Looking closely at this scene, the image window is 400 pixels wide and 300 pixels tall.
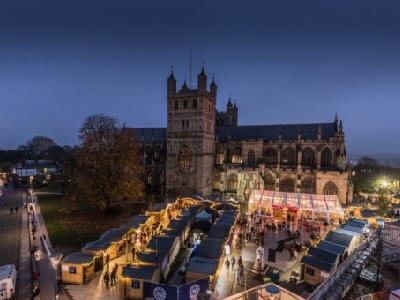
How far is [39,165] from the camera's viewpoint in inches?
2594

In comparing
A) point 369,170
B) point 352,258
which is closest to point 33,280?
point 352,258

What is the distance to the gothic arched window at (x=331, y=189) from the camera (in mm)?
35938

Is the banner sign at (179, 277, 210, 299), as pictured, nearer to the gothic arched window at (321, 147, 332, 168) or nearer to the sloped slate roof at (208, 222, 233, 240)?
the sloped slate roof at (208, 222, 233, 240)

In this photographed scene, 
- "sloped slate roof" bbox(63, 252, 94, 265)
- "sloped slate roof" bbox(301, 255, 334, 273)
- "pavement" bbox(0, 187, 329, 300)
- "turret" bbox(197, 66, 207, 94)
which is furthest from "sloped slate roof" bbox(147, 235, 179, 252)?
"turret" bbox(197, 66, 207, 94)

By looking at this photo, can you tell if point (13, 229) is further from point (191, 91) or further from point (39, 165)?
point (39, 165)

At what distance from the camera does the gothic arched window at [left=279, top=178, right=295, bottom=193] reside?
128 ft

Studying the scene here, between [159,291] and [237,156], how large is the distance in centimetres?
3482

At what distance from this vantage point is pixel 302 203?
1109 inches

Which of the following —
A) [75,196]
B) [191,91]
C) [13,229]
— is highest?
[191,91]

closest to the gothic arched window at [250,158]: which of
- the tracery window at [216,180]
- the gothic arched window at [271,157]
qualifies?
the gothic arched window at [271,157]

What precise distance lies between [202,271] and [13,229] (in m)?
23.3

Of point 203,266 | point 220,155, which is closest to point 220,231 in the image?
point 203,266

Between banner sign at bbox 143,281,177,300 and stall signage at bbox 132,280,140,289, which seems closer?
banner sign at bbox 143,281,177,300

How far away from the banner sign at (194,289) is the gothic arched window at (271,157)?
32958 millimetres
